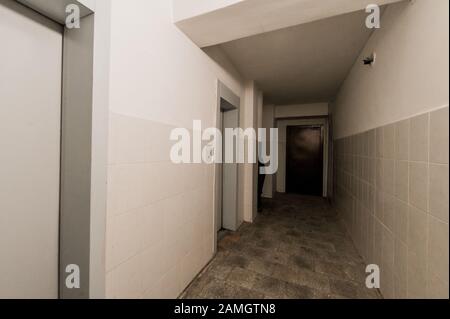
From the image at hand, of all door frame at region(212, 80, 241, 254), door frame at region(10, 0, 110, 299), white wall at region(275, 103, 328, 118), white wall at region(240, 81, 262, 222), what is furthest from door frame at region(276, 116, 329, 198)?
door frame at region(10, 0, 110, 299)

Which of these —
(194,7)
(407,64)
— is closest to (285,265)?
(407,64)

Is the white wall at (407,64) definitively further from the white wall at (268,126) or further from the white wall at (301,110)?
the white wall at (268,126)

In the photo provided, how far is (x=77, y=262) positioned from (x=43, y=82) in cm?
83

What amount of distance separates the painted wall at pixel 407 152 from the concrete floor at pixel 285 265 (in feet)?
0.85

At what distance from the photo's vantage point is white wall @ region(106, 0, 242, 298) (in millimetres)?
904

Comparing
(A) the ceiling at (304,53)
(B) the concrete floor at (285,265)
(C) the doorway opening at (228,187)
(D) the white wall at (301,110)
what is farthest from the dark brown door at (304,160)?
(C) the doorway opening at (228,187)

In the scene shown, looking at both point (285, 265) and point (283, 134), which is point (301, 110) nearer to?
point (283, 134)

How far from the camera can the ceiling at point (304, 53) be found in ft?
5.50

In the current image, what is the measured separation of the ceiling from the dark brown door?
1663 millimetres

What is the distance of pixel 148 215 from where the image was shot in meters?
1.10

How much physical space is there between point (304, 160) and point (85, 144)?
4.70 meters

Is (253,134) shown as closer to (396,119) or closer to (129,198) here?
(396,119)

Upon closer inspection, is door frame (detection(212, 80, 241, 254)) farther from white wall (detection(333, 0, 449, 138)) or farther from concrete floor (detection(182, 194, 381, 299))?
white wall (detection(333, 0, 449, 138))

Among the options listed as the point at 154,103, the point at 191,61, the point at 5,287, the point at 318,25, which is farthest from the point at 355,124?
the point at 5,287
